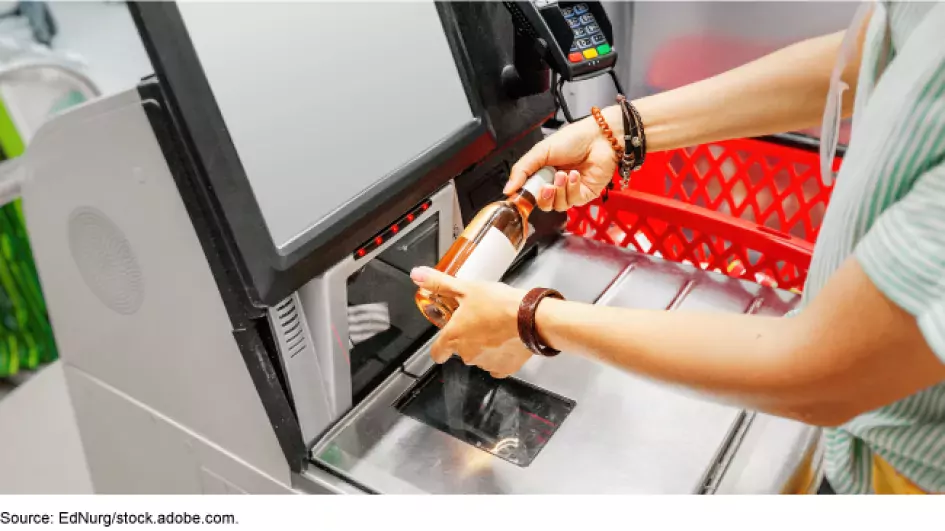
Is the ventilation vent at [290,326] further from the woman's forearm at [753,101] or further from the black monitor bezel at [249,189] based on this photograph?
the woman's forearm at [753,101]

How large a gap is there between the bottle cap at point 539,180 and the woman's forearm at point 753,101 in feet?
0.48

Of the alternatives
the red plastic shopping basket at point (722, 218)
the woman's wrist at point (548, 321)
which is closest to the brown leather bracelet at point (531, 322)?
the woman's wrist at point (548, 321)

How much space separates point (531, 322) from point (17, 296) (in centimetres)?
196

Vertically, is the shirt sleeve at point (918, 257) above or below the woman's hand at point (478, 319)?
above

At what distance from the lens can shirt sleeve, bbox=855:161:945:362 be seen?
1.94ft

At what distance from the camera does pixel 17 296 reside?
2.24 metres

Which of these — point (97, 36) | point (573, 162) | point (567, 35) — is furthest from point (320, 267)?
point (97, 36)

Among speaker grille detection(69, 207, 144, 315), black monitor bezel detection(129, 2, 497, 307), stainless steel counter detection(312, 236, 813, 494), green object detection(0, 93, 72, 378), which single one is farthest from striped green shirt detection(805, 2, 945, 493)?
green object detection(0, 93, 72, 378)

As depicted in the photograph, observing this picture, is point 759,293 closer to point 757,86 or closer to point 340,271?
point 757,86

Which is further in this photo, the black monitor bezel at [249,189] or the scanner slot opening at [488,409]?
the scanner slot opening at [488,409]

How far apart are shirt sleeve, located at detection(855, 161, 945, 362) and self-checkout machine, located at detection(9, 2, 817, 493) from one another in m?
0.56

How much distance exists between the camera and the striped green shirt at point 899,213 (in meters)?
0.60

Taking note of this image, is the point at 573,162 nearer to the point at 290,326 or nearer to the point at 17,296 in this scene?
the point at 290,326
